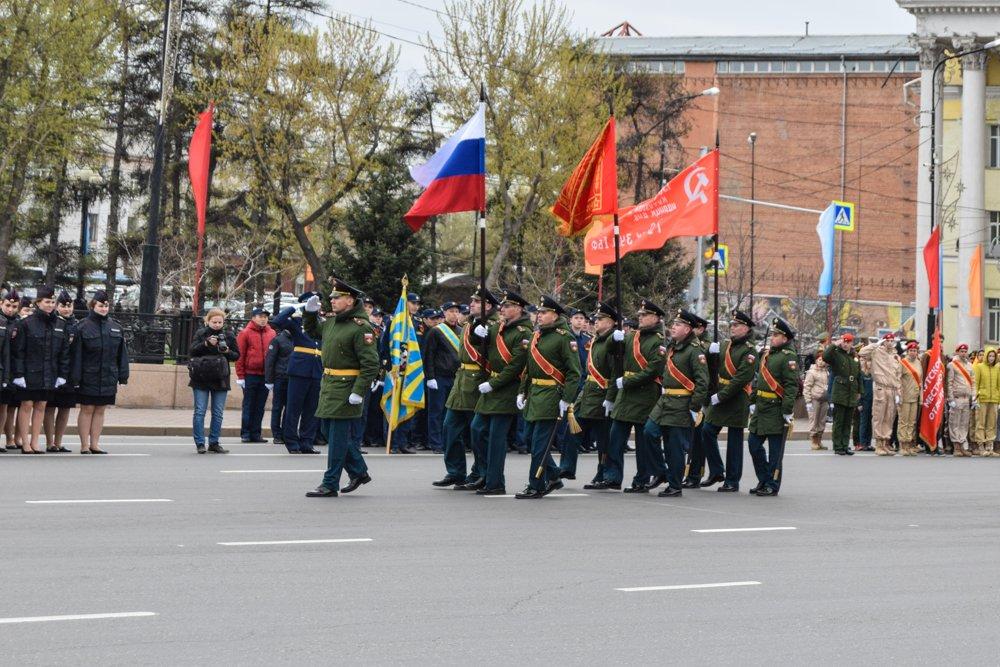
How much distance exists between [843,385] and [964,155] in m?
30.7

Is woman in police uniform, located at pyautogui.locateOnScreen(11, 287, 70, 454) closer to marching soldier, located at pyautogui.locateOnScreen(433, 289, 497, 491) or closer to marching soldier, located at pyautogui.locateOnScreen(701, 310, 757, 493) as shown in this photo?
marching soldier, located at pyautogui.locateOnScreen(433, 289, 497, 491)

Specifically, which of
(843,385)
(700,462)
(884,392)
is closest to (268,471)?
(700,462)

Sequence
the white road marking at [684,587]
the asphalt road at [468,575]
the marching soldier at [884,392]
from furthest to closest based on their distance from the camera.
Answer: the marching soldier at [884,392]
the white road marking at [684,587]
the asphalt road at [468,575]

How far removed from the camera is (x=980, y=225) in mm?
52781

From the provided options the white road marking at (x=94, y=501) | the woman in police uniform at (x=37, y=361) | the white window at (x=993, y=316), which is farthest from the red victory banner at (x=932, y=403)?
the white window at (x=993, y=316)

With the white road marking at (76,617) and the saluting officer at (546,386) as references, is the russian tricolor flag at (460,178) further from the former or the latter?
the white road marking at (76,617)

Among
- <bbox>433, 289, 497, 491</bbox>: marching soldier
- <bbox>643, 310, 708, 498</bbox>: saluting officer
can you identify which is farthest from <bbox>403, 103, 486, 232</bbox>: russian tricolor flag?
<bbox>643, 310, 708, 498</bbox>: saluting officer

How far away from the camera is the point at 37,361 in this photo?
56.0ft

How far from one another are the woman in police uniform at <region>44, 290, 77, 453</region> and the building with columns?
37849 mm

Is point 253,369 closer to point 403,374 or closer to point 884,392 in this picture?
point 403,374

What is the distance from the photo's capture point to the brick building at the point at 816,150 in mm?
82188

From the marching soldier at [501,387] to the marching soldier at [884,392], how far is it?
41.6 feet

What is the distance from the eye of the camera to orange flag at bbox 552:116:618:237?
1736 cm

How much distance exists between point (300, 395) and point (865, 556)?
9.49m
